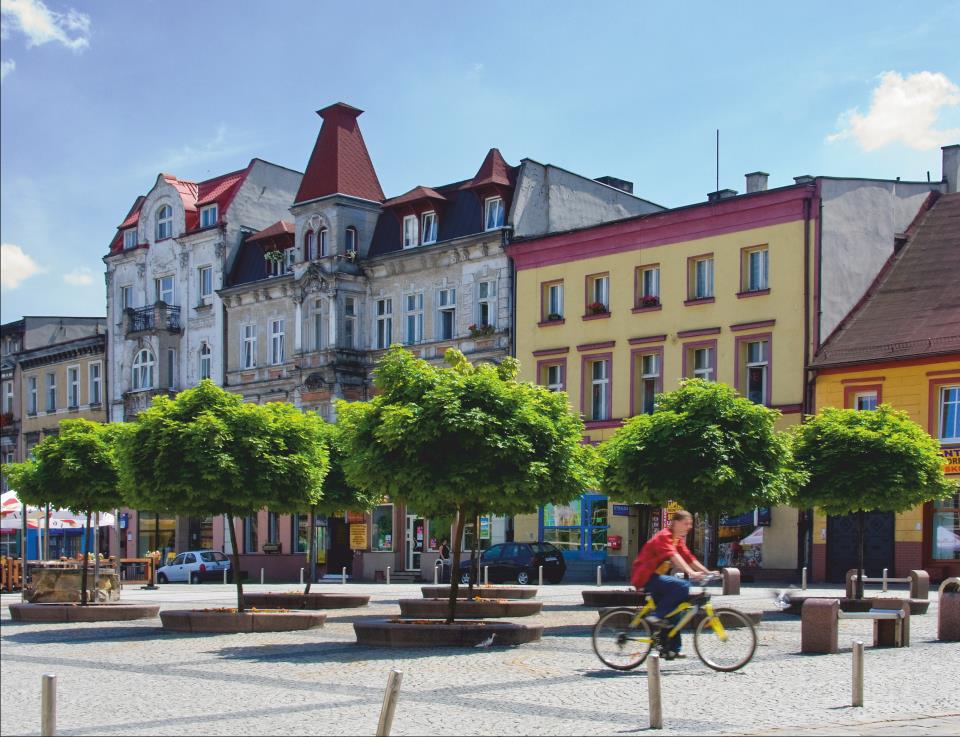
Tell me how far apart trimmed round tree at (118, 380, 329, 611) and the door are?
2016 centimetres

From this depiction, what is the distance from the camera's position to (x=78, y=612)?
24.4m

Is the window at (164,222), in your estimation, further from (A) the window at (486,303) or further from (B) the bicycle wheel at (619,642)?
(B) the bicycle wheel at (619,642)

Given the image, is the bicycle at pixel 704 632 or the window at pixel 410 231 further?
the window at pixel 410 231

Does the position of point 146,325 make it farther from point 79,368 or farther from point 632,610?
point 632,610

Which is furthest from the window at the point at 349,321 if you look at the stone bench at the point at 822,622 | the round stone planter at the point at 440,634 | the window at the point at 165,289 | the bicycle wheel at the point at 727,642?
the bicycle wheel at the point at 727,642

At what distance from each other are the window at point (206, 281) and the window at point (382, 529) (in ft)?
44.3

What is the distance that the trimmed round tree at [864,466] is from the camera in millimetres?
27016

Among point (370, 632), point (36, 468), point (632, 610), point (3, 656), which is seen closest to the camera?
point (3, 656)

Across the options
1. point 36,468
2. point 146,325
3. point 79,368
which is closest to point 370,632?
point 36,468

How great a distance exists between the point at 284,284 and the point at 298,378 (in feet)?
12.4

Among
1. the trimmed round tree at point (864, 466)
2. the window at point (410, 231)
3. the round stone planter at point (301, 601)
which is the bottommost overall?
the round stone planter at point (301, 601)

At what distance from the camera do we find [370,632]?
790 inches

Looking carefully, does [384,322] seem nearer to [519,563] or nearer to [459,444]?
[519,563]

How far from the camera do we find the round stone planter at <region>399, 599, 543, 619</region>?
2484 cm
